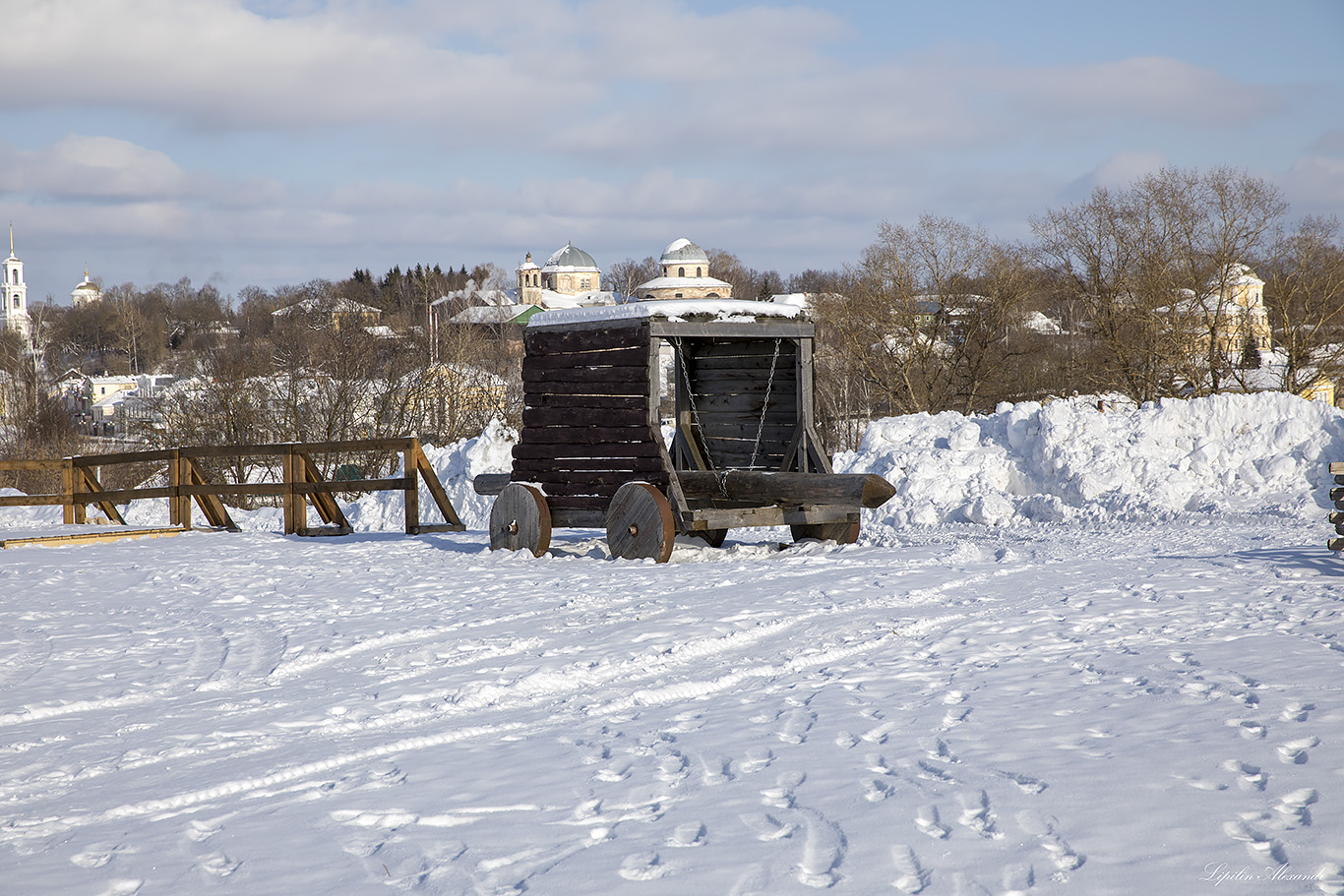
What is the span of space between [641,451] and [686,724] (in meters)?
5.44

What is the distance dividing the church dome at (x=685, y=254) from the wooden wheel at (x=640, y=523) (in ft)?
359

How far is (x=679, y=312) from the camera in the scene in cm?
1013

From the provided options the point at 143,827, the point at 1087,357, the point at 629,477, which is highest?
the point at 1087,357

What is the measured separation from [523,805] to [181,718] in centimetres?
217

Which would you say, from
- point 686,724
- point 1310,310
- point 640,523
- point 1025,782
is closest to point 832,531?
point 640,523

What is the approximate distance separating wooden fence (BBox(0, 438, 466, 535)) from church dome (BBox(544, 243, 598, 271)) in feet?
387

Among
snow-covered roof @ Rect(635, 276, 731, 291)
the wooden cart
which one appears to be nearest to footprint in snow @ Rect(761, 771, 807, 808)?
the wooden cart

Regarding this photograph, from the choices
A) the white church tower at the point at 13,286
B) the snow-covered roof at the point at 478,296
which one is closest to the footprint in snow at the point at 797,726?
the snow-covered roof at the point at 478,296

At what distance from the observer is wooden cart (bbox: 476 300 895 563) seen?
32.7 feet

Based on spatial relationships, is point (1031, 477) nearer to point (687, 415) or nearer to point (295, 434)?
point (687, 415)

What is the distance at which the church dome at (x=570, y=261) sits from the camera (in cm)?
13075

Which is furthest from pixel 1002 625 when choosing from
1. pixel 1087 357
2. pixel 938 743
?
pixel 1087 357

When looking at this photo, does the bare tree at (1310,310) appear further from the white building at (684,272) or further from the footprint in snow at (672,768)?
the white building at (684,272)

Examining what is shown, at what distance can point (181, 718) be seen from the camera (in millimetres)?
5219
